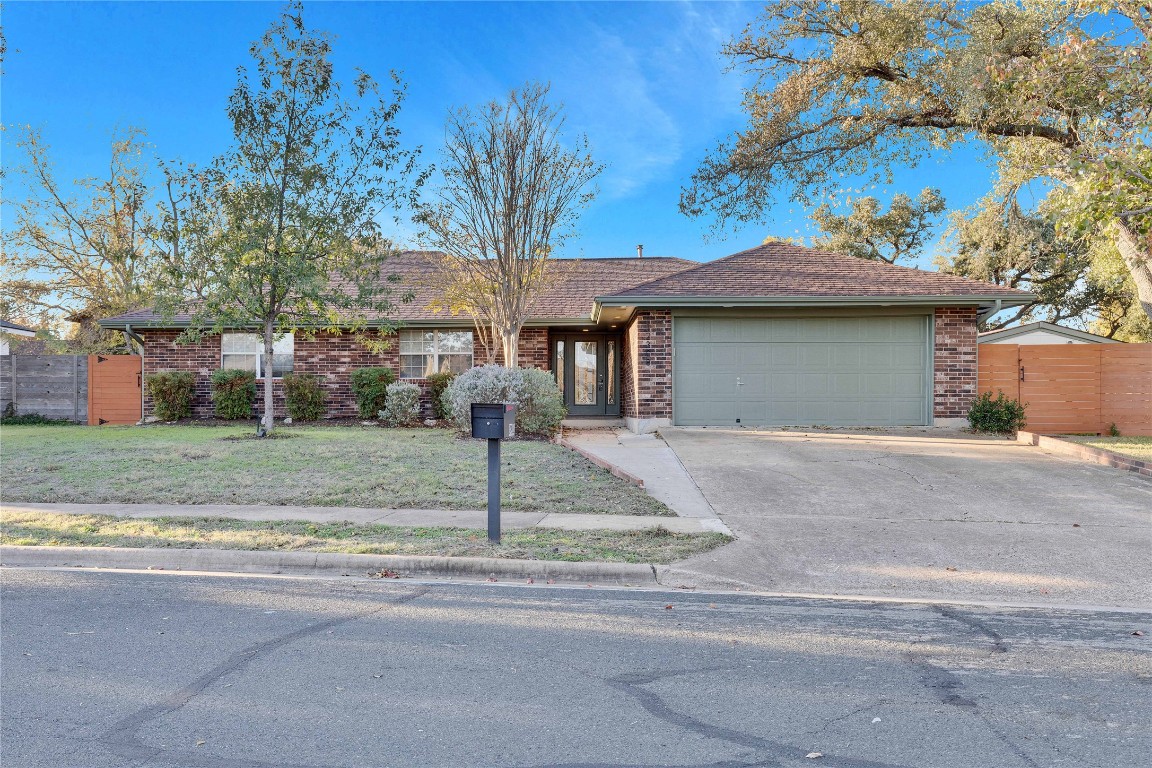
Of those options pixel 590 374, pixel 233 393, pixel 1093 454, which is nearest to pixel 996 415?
pixel 1093 454

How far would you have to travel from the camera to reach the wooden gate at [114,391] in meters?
19.2

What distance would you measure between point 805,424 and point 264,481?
35.4 ft

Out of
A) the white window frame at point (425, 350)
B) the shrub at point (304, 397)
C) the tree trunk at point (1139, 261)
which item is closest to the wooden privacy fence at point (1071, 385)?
the tree trunk at point (1139, 261)

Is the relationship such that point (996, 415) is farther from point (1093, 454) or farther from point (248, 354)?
point (248, 354)

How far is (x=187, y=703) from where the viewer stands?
3.45 m

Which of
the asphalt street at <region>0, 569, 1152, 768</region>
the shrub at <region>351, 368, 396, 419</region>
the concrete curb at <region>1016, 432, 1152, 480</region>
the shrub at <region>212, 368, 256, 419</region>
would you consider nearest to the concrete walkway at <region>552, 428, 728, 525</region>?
the asphalt street at <region>0, 569, 1152, 768</region>

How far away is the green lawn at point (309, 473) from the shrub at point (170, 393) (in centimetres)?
331

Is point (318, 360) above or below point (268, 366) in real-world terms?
above

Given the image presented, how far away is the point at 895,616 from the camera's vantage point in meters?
5.02

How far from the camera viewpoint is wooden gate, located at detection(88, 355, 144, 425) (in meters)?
19.2

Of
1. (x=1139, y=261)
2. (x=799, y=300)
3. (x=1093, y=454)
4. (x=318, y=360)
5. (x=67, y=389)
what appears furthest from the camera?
(x=67, y=389)

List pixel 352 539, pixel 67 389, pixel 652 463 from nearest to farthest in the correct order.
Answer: pixel 352 539, pixel 652 463, pixel 67 389

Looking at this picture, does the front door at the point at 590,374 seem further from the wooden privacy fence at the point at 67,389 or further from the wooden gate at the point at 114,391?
the wooden privacy fence at the point at 67,389

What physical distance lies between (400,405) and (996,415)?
43.1 feet
